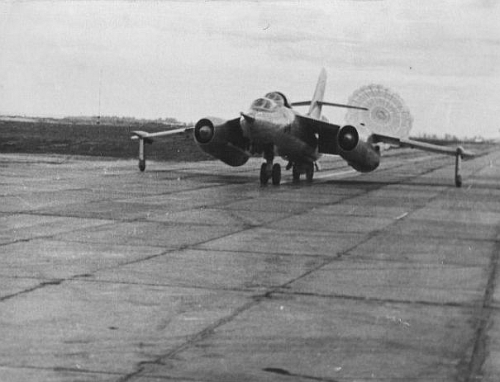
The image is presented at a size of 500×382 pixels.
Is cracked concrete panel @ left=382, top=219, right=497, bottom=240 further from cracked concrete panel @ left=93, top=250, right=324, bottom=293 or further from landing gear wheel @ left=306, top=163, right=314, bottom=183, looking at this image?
landing gear wheel @ left=306, top=163, right=314, bottom=183

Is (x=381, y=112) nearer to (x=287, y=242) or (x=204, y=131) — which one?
(x=204, y=131)

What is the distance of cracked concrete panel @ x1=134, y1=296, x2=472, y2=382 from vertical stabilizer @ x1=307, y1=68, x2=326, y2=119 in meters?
25.7

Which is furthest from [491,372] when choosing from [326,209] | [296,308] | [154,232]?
[326,209]

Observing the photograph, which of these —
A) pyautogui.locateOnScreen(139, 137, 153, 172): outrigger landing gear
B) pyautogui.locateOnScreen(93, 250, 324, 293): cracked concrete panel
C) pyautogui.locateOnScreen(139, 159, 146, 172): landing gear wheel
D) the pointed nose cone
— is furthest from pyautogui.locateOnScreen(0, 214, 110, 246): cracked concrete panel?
pyautogui.locateOnScreen(139, 159, 146, 172): landing gear wheel

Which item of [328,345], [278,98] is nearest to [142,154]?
[278,98]

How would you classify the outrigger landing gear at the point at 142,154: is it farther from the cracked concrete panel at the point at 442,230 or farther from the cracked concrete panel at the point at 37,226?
the cracked concrete panel at the point at 442,230

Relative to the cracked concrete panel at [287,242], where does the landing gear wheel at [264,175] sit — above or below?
above

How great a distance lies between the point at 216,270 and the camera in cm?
1054

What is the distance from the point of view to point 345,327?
754cm

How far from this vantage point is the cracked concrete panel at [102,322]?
248 inches

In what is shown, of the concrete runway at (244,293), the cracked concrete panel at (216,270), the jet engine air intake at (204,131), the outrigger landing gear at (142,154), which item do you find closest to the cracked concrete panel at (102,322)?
the concrete runway at (244,293)

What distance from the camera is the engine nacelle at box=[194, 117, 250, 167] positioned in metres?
27.9

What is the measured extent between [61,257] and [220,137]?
17012 millimetres

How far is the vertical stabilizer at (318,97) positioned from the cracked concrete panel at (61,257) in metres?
22.0
